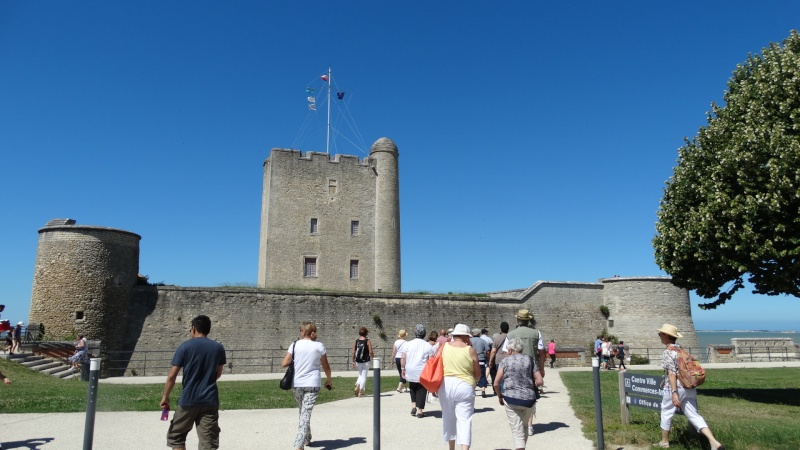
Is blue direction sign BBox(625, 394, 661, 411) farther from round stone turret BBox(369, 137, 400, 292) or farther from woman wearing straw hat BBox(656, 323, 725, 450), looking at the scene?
round stone turret BBox(369, 137, 400, 292)

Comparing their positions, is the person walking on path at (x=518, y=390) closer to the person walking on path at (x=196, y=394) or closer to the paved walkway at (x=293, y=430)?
the paved walkway at (x=293, y=430)

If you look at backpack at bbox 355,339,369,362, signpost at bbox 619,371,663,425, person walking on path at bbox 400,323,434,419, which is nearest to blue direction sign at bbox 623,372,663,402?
signpost at bbox 619,371,663,425

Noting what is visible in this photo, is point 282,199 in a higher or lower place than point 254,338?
higher

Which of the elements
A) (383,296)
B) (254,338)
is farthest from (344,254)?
(254,338)

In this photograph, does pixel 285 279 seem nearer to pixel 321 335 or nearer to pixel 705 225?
pixel 321 335

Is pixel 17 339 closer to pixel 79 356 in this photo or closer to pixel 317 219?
pixel 79 356

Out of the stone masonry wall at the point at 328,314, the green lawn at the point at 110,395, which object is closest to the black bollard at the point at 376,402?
the green lawn at the point at 110,395

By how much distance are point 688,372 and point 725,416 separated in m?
4.16

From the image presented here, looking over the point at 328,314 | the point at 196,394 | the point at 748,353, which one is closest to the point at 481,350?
the point at 196,394

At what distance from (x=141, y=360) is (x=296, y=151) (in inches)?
669

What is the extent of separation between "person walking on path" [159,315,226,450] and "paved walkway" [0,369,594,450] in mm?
1977

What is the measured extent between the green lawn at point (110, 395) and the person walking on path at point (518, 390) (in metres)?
6.52

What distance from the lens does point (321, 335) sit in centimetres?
2938

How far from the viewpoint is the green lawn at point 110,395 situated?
Result: 12.5 meters
